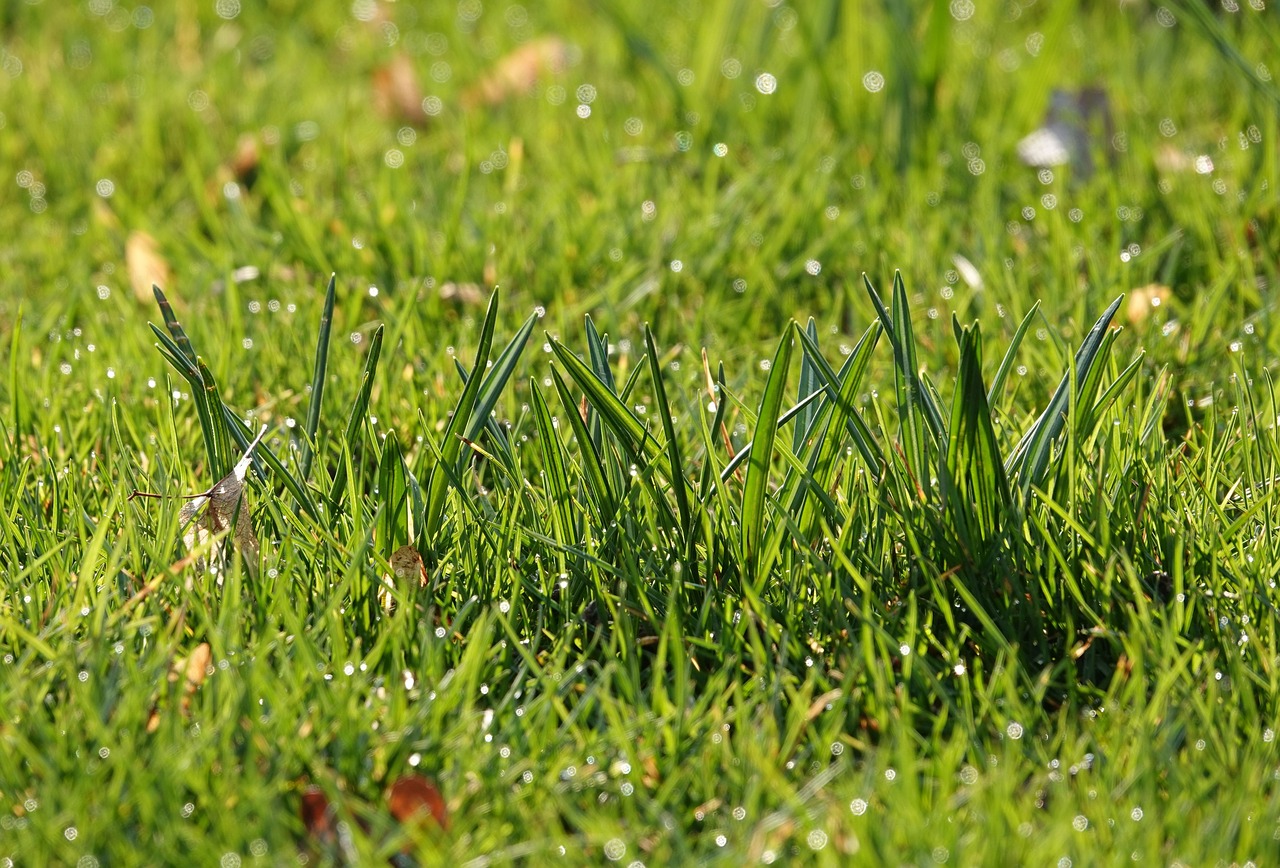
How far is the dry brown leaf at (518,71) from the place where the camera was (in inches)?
117

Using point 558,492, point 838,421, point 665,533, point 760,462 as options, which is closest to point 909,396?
point 838,421

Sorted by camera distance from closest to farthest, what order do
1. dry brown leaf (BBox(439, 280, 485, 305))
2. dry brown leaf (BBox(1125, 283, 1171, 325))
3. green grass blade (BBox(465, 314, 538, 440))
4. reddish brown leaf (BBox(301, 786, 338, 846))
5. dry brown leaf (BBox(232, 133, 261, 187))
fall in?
1. reddish brown leaf (BBox(301, 786, 338, 846))
2. green grass blade (BBox(465, 314, 538, 440))
3. dry brown leaf (BBox(1125, 283, 1171, 325))
4. dry brown leaf (BBox(439, 280, 485, 305))
5. dry brown leaf (BBox(232, 133, 261, 187))

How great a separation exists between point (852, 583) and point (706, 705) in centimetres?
24

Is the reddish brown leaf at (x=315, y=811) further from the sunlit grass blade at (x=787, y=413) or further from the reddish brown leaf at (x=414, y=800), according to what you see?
the sunlit grass blade at (x=787, y=413)

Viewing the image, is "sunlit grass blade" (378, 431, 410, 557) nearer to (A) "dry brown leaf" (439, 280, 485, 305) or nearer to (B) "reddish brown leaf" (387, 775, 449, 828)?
(B) "reddish brown leaf" (387, 775, 449, 828)

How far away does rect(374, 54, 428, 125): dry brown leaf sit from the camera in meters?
2.95

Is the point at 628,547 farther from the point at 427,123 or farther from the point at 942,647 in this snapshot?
the point at 427,123

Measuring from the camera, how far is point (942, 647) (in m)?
1.36

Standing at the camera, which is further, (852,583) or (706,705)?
(852,583)

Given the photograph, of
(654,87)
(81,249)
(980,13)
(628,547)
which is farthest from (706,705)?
(980,13)

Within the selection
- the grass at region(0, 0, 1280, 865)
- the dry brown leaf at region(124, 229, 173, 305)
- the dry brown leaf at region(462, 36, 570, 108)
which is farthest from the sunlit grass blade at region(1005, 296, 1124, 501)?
the dry brown leaf at region(462, 36, 570, 108)

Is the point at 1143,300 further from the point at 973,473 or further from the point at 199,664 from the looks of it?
the point at 199,664

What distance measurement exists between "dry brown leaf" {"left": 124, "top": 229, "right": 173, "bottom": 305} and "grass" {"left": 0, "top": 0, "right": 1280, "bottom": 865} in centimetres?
1

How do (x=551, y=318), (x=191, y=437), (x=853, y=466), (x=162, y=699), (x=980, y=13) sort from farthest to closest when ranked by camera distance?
1. (x=980, y=13)
2. (x=551, y=318)
3. (x=191, y=437)
4. (x=853, y=466)
5. (x=162, y=699)
